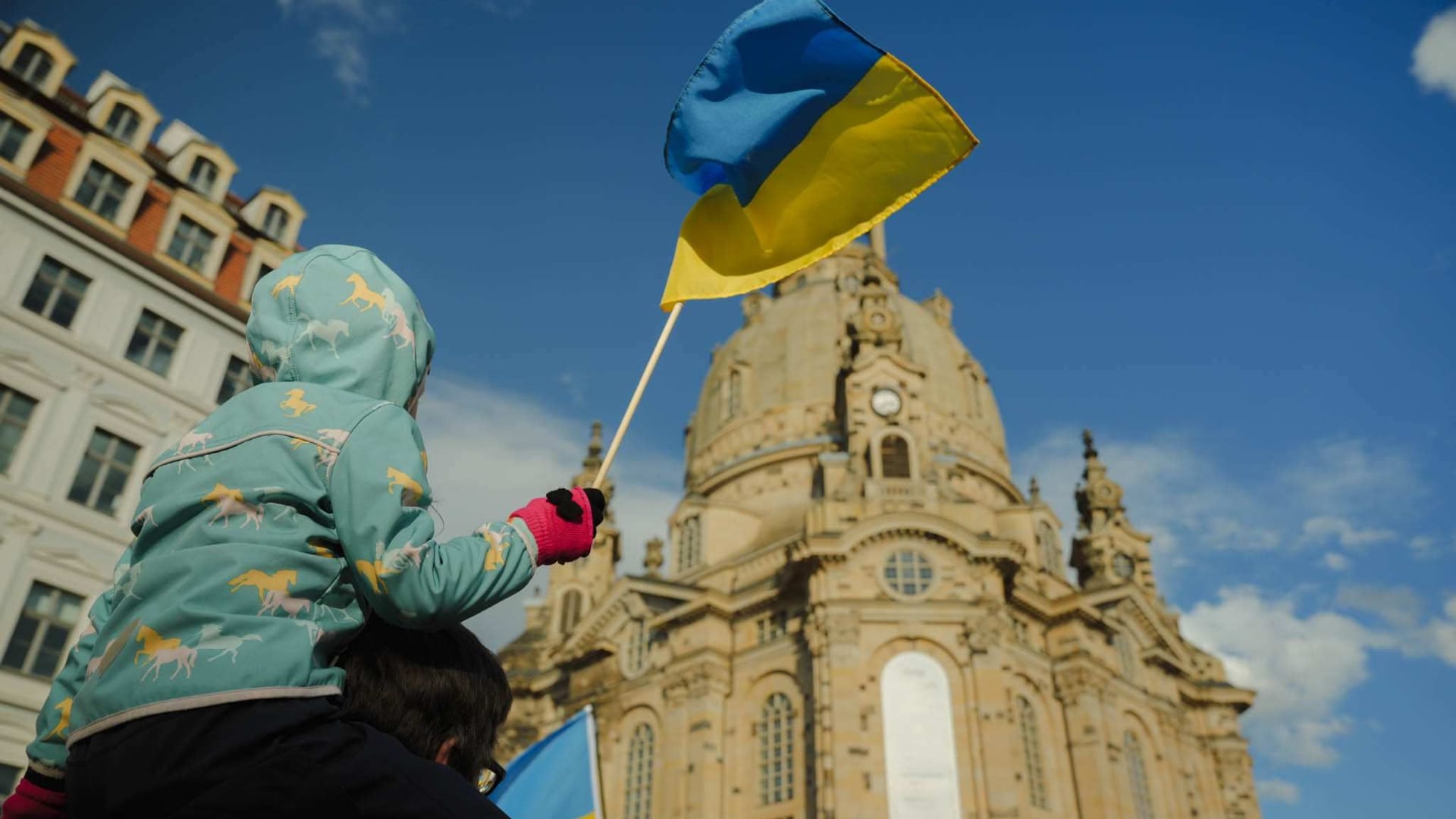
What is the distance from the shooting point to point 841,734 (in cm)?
3084

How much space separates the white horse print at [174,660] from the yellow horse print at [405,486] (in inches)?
26.3

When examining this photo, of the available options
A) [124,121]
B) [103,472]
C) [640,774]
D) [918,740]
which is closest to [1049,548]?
[918,740]

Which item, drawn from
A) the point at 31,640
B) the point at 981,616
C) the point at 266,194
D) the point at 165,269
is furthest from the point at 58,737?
the point at 981,616

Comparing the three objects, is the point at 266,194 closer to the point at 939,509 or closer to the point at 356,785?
the point at 939,509

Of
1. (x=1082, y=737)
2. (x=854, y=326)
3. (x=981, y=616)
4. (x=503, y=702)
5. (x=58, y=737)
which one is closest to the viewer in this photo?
(x=58, y=737)

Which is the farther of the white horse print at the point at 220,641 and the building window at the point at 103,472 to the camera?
the building window at the point at 103,472

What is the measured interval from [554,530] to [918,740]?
3075cm

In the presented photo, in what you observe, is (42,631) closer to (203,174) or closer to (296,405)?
(203,174)

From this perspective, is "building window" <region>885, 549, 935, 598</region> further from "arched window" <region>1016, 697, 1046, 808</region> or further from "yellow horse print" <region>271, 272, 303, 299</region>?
"yellow horse print" <region>271, 272, 303, 299</region>

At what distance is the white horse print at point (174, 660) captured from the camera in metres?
2.59

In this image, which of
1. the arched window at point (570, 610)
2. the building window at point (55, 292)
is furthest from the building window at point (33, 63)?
the arched window at point (570, 610)

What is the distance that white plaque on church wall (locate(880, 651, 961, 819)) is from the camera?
99.2 feet

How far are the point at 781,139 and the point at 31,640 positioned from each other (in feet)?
63.4

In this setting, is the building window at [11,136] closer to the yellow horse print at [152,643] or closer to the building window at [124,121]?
the building window at [124,121]
